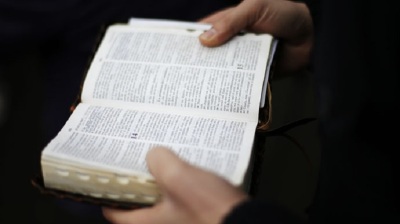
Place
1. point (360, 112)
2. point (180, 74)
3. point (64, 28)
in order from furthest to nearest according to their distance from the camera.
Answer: point (64, 28), point (180, 74), point (360, 112)

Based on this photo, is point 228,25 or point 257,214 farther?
point 228,25

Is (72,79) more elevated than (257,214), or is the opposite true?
(257,214)

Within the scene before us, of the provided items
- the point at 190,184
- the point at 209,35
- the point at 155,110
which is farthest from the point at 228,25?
the point at 190,184

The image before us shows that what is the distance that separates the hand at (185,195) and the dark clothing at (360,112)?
155 mm

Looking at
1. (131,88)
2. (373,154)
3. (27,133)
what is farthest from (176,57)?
(27,133)

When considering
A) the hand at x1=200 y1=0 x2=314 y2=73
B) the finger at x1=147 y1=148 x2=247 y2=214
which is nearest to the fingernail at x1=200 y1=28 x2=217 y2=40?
the hand at x1=200 y1=0 x2=314 y2=73

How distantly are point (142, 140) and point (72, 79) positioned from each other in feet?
1.17

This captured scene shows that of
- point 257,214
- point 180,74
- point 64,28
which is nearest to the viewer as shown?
point 257,214

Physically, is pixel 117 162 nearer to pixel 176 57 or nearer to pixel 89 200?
pixel 89 200

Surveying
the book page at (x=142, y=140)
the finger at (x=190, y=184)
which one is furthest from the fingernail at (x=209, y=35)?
the finger at (x=190, y=184)

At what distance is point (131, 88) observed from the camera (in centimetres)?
73

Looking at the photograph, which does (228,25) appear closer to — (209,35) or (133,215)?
(209,35)

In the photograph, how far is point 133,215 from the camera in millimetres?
Answer: 604

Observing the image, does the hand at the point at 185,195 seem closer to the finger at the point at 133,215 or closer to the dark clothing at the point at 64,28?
the finger at the point at 133,215
